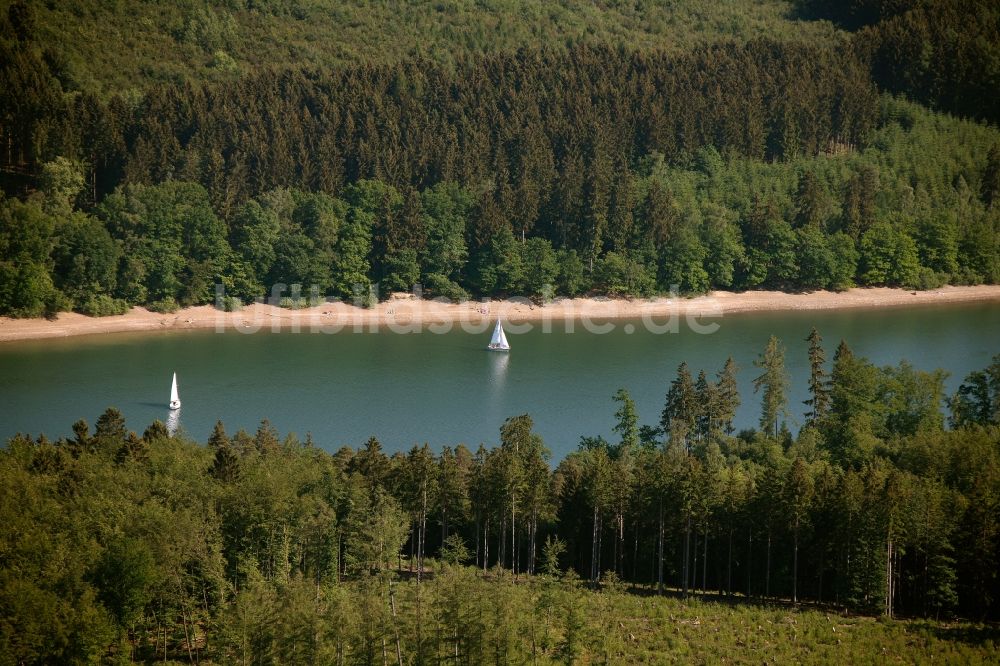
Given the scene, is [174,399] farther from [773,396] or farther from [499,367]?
[773,396]

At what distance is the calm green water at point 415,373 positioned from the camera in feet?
209

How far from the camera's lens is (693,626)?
128ft

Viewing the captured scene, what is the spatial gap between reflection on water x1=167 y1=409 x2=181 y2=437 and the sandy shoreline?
19211 millimetres

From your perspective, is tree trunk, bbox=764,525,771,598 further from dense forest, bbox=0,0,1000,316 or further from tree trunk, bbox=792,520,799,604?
dense forest, bbox=0,0,1000,316

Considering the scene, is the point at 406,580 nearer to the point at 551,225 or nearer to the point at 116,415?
the point at 116,415

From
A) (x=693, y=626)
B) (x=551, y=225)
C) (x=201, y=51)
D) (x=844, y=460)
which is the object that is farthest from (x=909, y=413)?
(x=201, y=51)

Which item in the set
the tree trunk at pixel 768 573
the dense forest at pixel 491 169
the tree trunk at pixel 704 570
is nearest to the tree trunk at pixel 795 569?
the tree trunk at pixel 768 573

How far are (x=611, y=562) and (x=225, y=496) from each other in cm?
1317

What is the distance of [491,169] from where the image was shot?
10306cm

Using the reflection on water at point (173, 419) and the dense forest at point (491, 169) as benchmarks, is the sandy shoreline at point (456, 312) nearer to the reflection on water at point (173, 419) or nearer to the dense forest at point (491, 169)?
the dense forest at point (491, 169)

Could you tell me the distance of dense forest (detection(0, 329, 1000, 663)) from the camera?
3475cm

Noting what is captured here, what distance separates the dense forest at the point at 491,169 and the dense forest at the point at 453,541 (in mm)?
40215

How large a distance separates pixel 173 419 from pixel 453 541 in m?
24.4

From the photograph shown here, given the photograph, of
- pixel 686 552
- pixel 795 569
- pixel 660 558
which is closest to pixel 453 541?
pixel 660 558
